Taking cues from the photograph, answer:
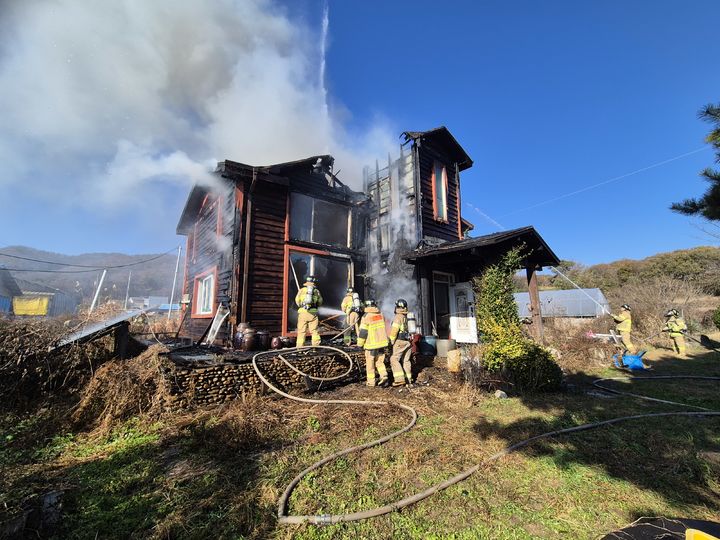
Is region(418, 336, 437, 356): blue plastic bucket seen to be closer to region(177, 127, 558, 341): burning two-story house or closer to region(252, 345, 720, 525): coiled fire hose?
region(177, 127, 558, 341): burning two-story house

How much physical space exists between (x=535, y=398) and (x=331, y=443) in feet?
14.0

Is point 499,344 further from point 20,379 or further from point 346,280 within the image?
point 20,379

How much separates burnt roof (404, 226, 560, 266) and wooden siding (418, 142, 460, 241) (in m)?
1.91

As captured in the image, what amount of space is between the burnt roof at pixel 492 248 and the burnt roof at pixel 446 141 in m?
5.08

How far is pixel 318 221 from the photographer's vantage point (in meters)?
11.5

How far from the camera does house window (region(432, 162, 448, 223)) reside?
40.9ft

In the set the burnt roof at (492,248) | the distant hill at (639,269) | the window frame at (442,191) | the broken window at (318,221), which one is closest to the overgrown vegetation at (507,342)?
the burnt roof at (492,248)

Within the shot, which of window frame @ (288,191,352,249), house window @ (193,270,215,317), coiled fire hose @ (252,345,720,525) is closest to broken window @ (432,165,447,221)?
window frame @ (288,191,352,249)

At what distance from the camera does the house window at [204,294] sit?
11086mm

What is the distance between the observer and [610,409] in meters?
5.22

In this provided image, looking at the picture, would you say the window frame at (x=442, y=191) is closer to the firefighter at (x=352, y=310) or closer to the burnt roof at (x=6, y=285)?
the firefighter at (x=352, y=310)

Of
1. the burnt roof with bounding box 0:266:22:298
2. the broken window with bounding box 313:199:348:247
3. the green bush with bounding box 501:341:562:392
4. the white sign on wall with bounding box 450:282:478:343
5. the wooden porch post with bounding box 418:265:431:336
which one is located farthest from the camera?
the burnt roof with bounding box 0:266:22:298

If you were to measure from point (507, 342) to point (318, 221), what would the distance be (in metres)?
7.50

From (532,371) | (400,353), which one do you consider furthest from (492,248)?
(400,353)
